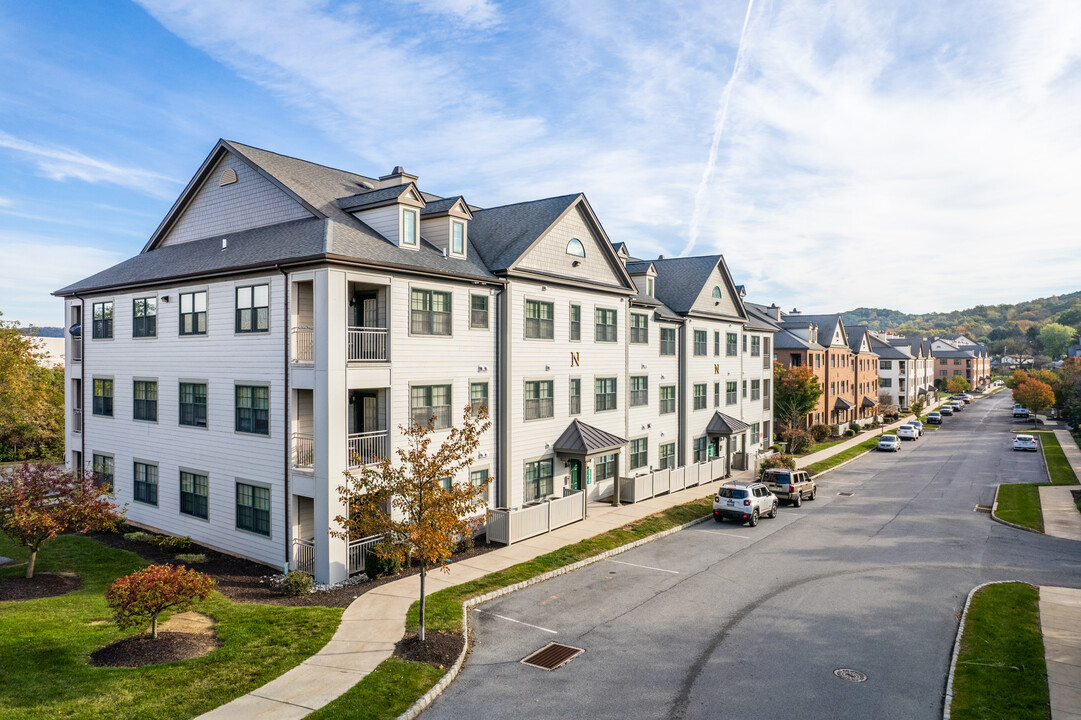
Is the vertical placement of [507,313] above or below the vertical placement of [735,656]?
Answer: above

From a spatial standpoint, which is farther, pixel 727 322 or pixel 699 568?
pixel 727 322

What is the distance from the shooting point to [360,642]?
14.5m

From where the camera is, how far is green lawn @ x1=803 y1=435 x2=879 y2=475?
45656 millimetres

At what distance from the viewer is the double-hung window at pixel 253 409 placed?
21.0m

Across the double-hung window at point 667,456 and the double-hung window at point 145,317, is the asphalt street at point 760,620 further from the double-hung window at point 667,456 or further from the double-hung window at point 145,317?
the double-hung window at point 145,317

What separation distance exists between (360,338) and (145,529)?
44.4 feet

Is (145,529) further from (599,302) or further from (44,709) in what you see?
(599,302)

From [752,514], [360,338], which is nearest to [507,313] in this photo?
[360,338]

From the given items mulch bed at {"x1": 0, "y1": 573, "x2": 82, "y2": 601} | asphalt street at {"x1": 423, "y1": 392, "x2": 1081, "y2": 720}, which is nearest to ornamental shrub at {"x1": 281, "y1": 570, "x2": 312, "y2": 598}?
asphalt street at {"x1": 423, "y1": 392, "x2": 1081, "y2": 720}

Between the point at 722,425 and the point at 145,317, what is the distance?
32285mm

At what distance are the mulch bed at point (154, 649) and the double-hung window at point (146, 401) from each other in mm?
13511

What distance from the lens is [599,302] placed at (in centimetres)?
3111

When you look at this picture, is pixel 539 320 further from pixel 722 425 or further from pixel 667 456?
pixel 722 425

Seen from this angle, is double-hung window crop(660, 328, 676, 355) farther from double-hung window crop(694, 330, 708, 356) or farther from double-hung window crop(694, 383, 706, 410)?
double-hung window crop(694, 383, 706, 410)
